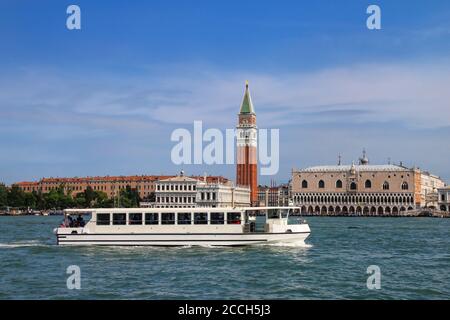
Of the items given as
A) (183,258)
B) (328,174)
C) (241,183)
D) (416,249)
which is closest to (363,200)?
(328,174)

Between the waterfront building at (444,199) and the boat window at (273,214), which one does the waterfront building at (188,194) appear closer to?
the waterfront building at (444,199)

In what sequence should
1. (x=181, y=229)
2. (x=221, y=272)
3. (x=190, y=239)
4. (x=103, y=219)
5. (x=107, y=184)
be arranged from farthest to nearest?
1. (x=107, y=184)
2. (x=103, y=219)
3. (x=181, y=229)
4. (x=190, y=239)
5. (x=221, y=272)

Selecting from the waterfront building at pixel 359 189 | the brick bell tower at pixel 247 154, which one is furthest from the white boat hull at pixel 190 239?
the waterfront building at pixel 359 189

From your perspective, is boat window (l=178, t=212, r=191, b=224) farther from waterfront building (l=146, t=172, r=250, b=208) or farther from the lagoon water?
waterfront building (l=146, t=172, r=250, b=208)

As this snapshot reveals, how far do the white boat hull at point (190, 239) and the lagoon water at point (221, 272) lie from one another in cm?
52

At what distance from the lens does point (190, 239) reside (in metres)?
27.4

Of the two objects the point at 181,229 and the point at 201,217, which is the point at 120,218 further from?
the point at 201,217

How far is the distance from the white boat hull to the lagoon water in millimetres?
518

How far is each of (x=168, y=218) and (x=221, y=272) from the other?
808 cm

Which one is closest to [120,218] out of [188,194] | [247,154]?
[188,194]

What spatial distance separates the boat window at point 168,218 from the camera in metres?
27.5

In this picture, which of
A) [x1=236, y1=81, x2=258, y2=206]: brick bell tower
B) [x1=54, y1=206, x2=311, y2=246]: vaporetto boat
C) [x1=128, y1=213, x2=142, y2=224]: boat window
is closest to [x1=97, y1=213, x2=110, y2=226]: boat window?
[x1=54, y1=206, x2=311, y2=246]: vaporetto boat
